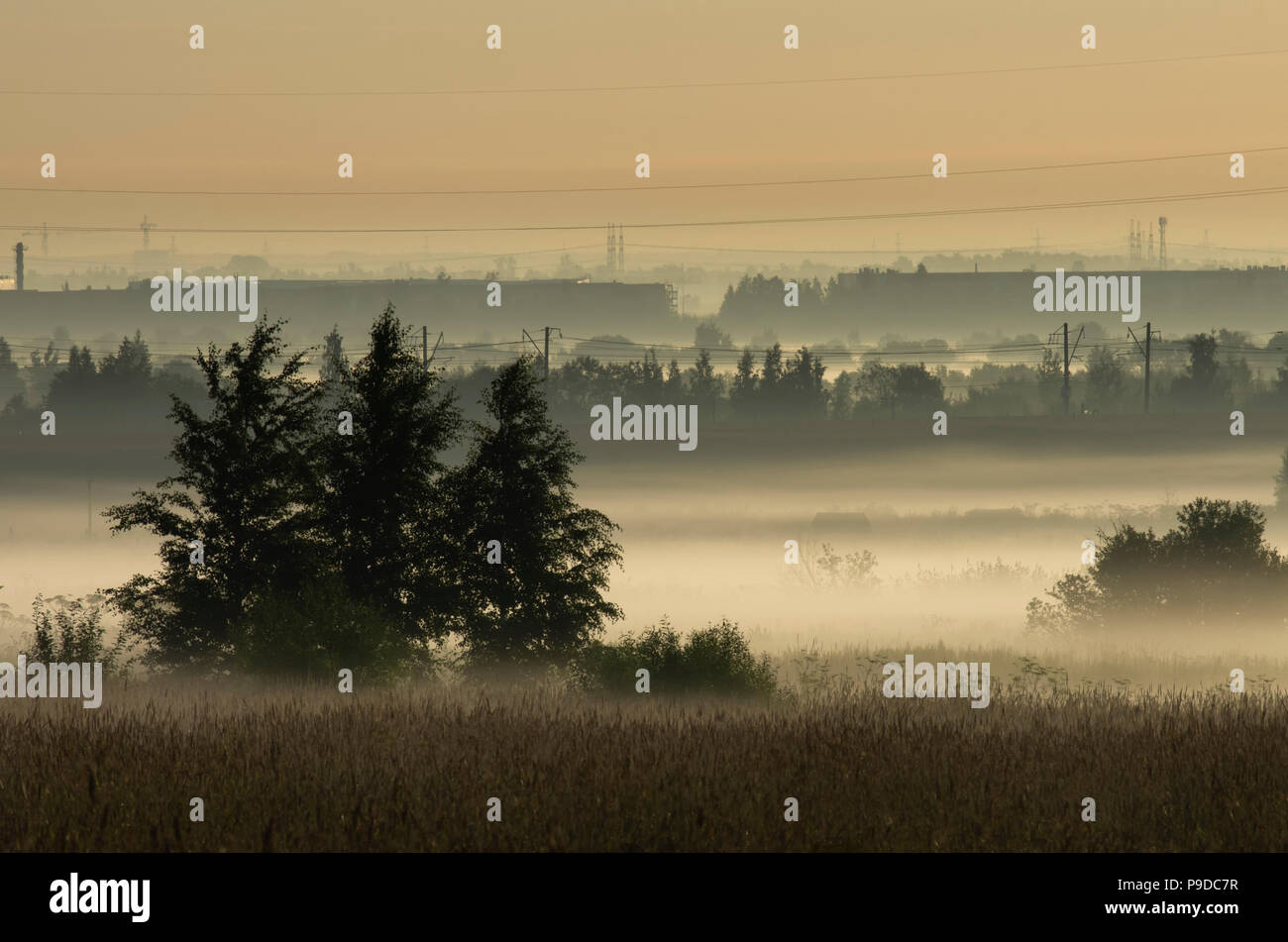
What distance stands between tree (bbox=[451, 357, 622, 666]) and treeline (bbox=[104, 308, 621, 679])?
44 millimetres

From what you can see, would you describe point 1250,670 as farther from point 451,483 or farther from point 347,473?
point 347,473

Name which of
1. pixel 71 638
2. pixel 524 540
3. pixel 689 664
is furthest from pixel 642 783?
pixel 71 638

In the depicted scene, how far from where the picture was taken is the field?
34.2 ft

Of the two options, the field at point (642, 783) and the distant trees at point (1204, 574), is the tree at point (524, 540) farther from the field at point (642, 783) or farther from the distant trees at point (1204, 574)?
the distant trees at point (1204, 574)

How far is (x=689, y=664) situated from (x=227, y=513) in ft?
47.9

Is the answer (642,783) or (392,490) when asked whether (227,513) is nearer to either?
(392,490)

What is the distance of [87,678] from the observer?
101 ft

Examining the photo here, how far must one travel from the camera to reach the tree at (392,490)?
40.3 metres

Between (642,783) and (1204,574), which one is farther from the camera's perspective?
(1204,574)

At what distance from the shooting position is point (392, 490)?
40656mm

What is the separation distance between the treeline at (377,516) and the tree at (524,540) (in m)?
0.04
